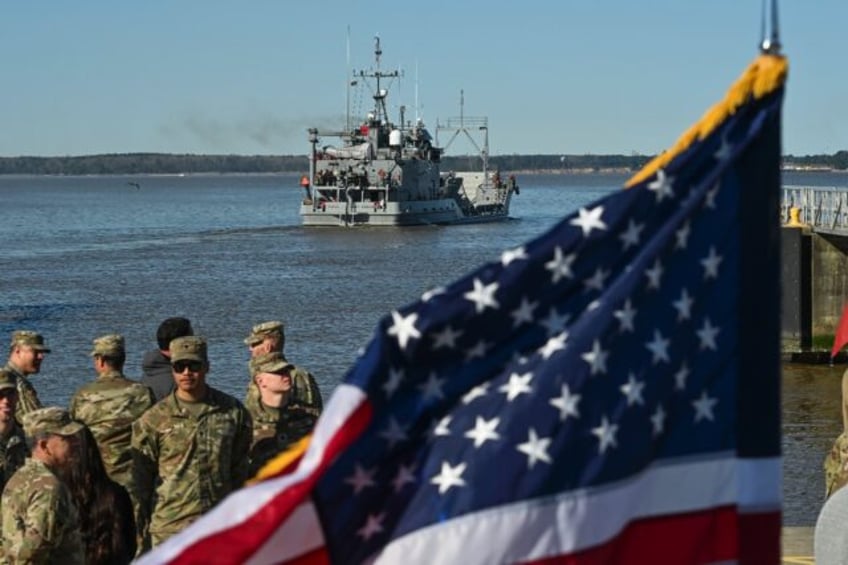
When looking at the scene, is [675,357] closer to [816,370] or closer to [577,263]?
[577,263]

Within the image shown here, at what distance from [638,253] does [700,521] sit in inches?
19.9

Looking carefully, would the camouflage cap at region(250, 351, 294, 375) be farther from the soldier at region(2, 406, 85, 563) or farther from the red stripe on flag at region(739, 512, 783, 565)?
the red stripe on flag at region(739, 512, 783, 565)

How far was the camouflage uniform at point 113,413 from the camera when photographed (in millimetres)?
7223

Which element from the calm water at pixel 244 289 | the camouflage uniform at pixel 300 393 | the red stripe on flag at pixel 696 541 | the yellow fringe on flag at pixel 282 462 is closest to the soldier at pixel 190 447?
the camouflage uniform at pixel 300 393

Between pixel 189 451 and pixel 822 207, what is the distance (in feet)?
69.7

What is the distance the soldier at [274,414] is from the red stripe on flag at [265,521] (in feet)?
13.2

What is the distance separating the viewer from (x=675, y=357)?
3.08 m

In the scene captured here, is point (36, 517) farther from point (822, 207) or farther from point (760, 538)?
point (822, 207)

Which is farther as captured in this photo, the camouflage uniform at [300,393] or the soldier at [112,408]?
the camouflage uniform at [300,393]

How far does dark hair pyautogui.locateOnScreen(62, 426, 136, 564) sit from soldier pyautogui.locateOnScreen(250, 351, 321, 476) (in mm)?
949

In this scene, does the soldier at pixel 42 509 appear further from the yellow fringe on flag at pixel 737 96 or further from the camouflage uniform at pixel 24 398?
the yellow fringe on flag at pixel 737 96

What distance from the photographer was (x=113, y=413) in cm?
722

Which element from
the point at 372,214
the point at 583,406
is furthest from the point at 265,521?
the point at 372,214

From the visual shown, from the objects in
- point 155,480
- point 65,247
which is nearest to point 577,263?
point 155,480
